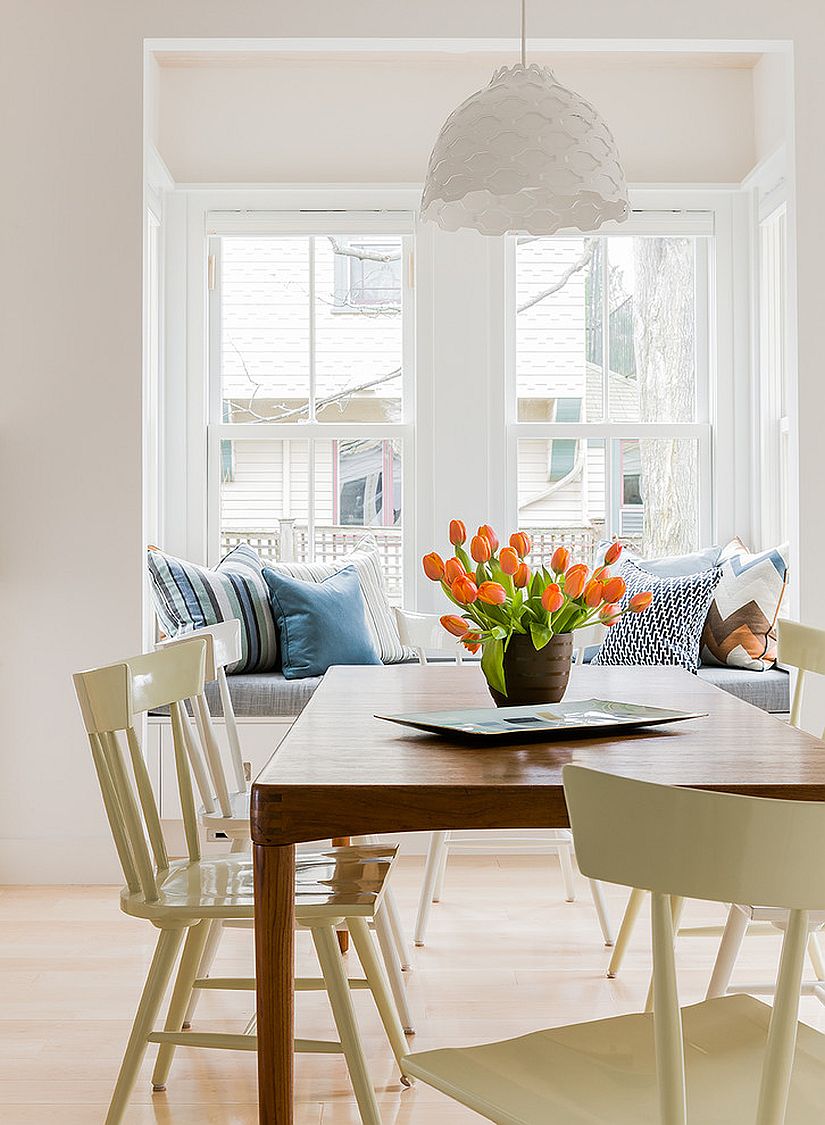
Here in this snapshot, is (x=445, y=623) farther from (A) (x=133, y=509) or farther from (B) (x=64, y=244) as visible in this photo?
(B) (x=64, y=244)

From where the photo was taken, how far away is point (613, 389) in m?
4.93

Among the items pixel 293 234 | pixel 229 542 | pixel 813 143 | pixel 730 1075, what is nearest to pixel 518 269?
pixel 293 234

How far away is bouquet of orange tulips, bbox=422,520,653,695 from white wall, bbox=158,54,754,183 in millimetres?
2963

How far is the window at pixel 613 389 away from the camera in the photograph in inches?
192

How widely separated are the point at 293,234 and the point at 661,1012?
4.09 metres

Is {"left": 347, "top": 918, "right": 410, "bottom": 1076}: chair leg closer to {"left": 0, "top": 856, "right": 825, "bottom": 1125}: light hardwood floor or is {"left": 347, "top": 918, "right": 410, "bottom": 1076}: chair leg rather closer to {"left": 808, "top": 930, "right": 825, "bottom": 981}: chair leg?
{"left": 0, "top": 856, "right": 825, "bottom": 1125}: light hardwood floor

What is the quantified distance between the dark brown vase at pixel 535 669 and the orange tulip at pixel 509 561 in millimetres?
128

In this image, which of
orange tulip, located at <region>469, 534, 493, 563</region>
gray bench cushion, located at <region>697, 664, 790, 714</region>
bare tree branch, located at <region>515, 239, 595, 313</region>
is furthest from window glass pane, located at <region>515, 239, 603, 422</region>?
orange tulip, located at <region>469, 534, 493, 563</region>

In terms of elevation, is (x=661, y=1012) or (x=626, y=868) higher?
(x=626, y=868)

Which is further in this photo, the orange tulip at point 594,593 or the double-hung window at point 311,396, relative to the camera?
the double-hung window at point 311,396

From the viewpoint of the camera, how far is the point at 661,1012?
3.93 feet

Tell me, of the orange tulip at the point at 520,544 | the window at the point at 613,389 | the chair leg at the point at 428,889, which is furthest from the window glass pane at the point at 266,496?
the orange tulip at the point at 520,544

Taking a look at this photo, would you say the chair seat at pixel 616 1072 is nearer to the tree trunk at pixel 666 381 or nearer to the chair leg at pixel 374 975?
the chair leg at pixel 374 975

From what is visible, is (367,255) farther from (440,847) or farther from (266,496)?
(440,847)
